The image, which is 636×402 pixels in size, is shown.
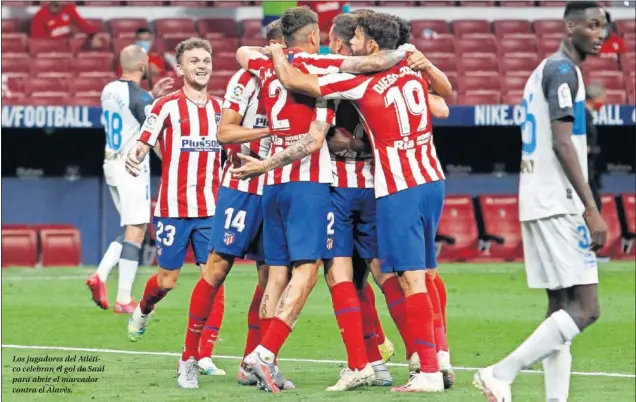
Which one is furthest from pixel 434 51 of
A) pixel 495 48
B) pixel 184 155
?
pixel 184 155

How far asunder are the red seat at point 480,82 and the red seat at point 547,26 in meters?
2.17

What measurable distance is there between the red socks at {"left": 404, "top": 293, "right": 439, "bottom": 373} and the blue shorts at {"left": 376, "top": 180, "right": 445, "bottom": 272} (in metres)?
0.18

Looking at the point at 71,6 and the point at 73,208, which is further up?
the point at 71,6

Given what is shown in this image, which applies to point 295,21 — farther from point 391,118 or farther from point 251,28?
point 251,28

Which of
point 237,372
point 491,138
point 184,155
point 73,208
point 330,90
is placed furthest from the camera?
point 491,138

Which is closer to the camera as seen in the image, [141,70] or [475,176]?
[141,70]

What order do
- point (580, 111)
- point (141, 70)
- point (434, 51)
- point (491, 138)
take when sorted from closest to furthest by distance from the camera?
1. point (580, 111)
2. point (141, 70)
3. point (491, 138)
4. point (434, 51)

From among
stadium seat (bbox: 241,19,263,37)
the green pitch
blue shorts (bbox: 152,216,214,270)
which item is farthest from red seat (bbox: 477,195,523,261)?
blue shorts (bbox: 152,216,214,270)

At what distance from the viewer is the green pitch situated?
27.0 ft

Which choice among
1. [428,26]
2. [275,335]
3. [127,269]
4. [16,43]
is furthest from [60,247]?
[275,335]

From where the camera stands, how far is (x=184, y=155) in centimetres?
979

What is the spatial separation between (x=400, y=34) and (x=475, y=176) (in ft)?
41.8

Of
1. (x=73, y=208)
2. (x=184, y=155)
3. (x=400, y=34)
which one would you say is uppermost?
(x=400, y=34)

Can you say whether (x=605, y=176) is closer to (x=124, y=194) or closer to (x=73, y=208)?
(x=73, y=208)
